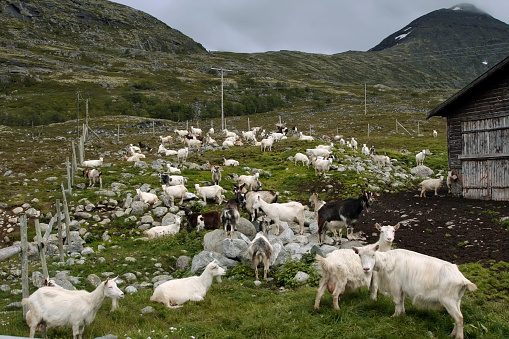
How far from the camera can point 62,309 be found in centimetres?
745

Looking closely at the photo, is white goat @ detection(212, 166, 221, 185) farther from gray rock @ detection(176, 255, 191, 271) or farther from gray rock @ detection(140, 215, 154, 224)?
gray rock @ detection(176, 255, 191, 271)

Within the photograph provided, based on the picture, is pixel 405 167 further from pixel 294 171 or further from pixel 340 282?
pixel 340 282

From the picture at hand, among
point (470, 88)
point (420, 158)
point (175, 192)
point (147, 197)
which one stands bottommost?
point (147, 197)

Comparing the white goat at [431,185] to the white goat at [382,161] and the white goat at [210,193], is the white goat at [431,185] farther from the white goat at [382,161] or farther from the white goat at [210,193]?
the white goat at [210,193]

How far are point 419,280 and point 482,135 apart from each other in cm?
1705

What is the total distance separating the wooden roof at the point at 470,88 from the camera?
19.8 meters

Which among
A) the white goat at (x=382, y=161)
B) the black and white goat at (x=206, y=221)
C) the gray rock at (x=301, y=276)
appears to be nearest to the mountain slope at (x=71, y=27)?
the white goat at (x=382, y=161)

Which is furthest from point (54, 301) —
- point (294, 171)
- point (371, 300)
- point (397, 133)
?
point (397, 133)

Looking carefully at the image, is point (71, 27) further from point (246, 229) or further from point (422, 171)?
point (246, 229)

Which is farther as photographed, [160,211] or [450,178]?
[450,178]

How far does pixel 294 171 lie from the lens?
1093 inches

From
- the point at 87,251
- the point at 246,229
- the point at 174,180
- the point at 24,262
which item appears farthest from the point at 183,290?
the point at 174,180

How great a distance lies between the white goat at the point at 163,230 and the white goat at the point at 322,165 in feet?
40.6

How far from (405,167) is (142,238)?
22982 millimetres
